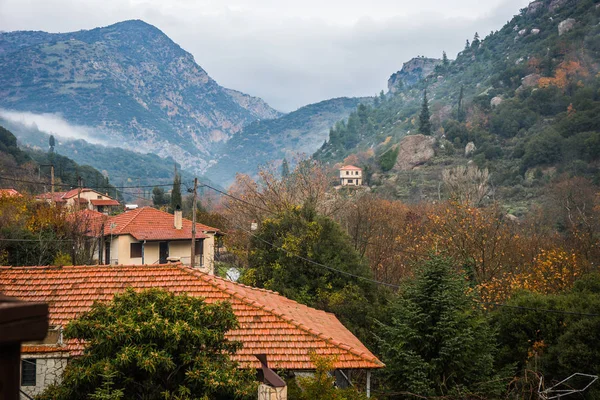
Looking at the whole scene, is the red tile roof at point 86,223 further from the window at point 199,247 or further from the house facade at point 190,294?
the house facade at point 190,294

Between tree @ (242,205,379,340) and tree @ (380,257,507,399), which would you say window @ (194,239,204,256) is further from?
tree @ (380,257,507,399)

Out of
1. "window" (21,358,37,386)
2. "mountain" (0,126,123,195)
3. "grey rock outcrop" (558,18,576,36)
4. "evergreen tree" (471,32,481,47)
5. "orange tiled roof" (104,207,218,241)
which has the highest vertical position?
"evergreen tree" (471,32,481,47)

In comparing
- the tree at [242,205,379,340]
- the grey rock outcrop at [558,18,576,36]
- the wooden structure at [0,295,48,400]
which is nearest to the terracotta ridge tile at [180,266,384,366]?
the tree at [242,205,379,340]

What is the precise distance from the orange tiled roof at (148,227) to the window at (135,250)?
2.95 ft

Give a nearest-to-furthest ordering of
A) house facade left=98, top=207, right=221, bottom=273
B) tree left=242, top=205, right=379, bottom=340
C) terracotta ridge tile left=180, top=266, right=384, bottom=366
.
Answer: terracotta ridge tile left=180, top=266, right=384, bottom=366
tree left=242, top=205, right=379, bottom=340
house facade left=98, top=207, right=221, bottom=273

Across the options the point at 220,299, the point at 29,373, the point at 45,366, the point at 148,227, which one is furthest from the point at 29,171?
the point at 45,366

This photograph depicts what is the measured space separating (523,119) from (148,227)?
250 ft

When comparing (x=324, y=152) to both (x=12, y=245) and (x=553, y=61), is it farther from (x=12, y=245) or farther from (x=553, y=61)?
(x=12, y=245)

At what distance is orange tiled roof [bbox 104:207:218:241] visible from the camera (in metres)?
32.5

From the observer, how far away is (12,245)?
26.4 meters

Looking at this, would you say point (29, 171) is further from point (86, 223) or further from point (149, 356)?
point (149, 356)

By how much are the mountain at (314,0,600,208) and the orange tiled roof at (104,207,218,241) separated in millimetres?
41243

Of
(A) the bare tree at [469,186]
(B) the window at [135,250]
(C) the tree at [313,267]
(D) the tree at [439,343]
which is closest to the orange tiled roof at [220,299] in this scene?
(D) the tree at [439,343]

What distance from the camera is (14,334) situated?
2.11 m
